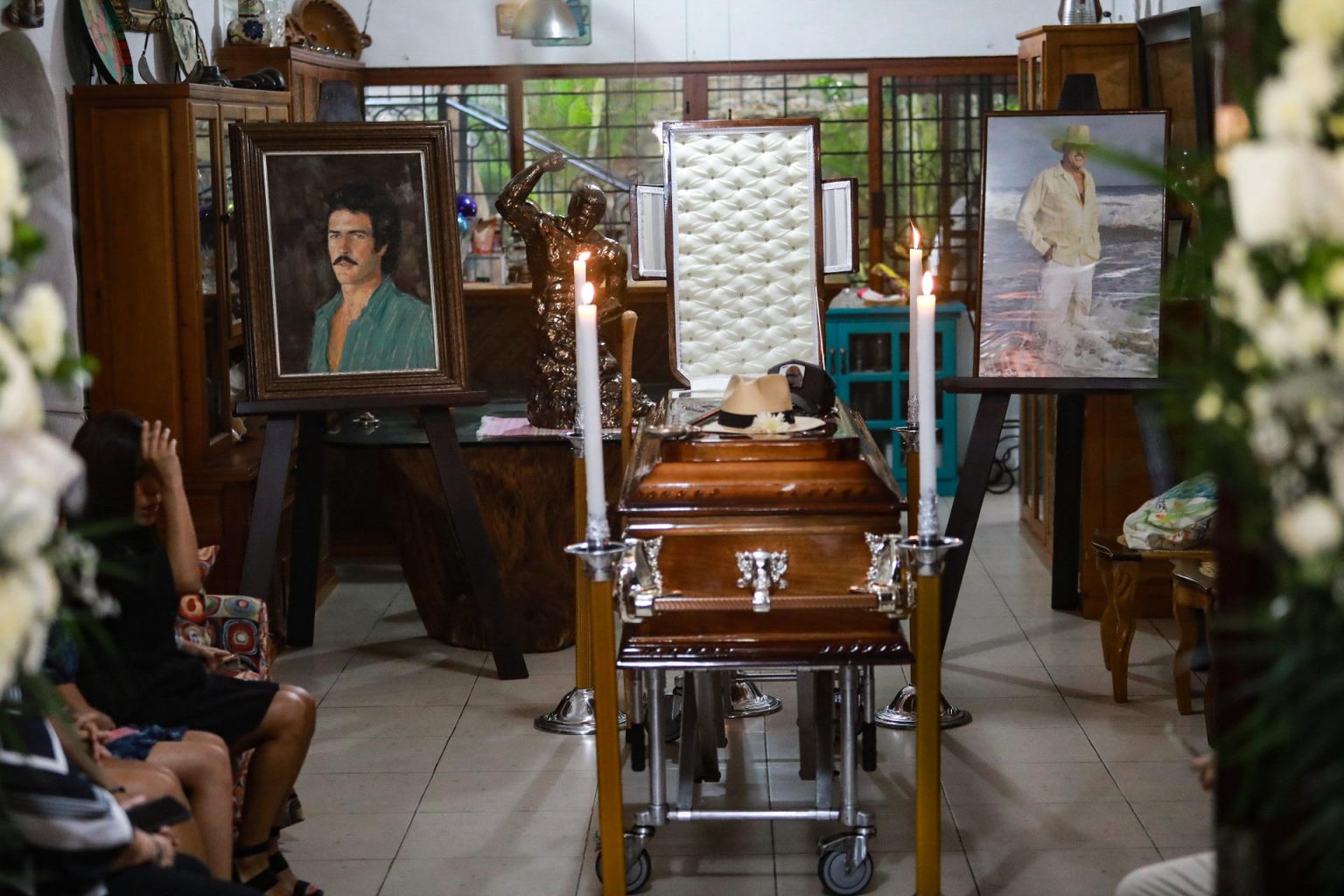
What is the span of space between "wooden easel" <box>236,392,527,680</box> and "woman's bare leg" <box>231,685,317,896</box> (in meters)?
1.38

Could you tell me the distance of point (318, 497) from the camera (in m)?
5.22

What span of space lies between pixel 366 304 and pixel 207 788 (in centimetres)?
202

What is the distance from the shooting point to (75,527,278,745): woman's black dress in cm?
316

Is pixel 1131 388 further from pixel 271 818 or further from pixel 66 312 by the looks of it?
pixel 66 312

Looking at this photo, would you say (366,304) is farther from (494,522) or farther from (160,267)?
(494,522)

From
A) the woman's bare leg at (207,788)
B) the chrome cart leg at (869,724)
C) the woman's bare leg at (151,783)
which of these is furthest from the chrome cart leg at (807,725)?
the woman's bare leg at (151,783)

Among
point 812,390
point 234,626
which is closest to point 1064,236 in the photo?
point 812,390

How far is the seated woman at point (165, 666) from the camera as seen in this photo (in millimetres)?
3154

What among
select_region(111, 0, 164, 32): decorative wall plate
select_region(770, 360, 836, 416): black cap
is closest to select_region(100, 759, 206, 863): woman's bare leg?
select_region(770, 360, 836, 416): black cap

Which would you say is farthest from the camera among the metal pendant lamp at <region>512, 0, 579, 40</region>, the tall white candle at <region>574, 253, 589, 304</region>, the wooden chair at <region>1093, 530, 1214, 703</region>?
the metal pendant lamp at <region>512, 0, 579, 40</region>

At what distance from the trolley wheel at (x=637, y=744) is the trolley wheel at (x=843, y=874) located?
0.56 m

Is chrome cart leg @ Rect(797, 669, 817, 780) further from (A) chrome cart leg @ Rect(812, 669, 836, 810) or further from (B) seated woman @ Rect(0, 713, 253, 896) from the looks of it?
(B) seated woman @ Rect(0, 713, 253, 896)

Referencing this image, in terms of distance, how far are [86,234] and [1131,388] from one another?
315cm

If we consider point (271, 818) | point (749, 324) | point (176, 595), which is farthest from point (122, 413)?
point (749, 324)
